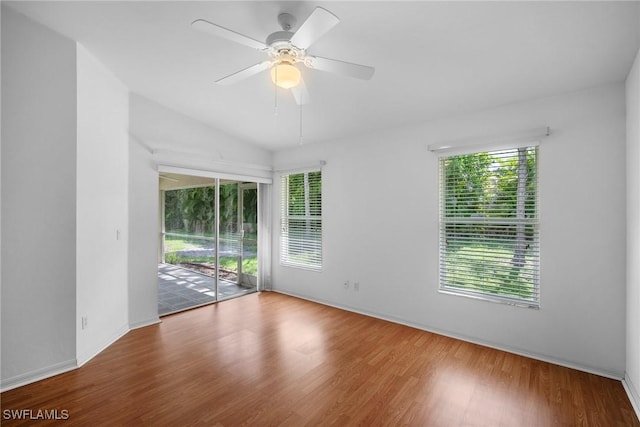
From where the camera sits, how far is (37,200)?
7.97 feet

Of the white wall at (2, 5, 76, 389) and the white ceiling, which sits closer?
the white ceiling

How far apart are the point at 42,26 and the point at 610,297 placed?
530 centimetres

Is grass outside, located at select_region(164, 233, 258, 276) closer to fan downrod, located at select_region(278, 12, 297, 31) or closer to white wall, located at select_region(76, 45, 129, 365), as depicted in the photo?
white wall, located at select_region(76, 45, 129, 365)

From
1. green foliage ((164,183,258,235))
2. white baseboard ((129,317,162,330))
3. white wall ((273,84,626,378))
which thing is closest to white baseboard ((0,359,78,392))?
white baseboard ((129,317,162,330))

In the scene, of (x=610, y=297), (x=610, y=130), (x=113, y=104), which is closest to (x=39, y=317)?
(x=113, y=104)

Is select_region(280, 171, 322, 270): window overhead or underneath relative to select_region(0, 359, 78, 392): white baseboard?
overhead

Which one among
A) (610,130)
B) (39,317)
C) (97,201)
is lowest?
(39,317)

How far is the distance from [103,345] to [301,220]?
119 inches

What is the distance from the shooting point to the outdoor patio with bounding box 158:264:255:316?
4230mm

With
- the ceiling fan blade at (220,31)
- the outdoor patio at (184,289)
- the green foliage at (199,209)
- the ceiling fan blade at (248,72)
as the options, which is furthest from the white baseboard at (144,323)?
the ceiling fan blade at (220,31)

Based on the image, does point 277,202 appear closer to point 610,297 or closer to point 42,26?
point 42,26

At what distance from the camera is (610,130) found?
2570 millimetres

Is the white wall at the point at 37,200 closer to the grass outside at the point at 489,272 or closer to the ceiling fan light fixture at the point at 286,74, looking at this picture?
the ceiling fan light fixture at the point at 286,74

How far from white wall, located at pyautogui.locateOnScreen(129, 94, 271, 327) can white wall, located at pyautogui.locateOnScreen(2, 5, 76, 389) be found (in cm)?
101
